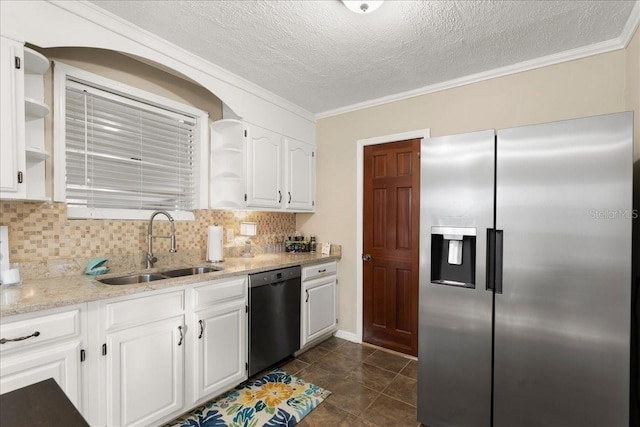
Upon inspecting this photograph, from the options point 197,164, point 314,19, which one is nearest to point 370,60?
point 314,19

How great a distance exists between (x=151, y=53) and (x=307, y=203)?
2099 millimetres

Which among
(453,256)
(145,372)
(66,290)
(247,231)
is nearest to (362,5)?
(453,256)

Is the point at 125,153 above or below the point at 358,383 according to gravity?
above

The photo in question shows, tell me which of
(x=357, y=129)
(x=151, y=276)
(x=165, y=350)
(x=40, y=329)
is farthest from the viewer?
(x=357, y=129)

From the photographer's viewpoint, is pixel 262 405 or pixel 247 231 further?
pixel 247 231

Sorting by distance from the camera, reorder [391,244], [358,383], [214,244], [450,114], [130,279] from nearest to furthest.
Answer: [130,279], [358,383], [214,244], [450,114], [391,244]

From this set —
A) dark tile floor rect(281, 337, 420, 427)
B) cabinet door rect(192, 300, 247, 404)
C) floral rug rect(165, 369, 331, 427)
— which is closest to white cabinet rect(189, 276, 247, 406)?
cabinet door rect(192, 300, 247, 404)

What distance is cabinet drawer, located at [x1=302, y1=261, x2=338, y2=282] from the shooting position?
10.00 feet

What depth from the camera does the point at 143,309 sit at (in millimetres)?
1812

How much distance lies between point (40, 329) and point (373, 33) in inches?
99.8

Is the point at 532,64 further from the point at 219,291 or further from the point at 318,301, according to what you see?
the point at 219,291

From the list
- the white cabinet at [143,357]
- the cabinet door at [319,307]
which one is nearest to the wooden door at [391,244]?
the cabinet door at [319,307]

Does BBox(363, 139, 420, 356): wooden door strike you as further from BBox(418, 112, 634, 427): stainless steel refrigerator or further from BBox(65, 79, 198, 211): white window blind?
BBox(65, 79, 198, 211): white window blind

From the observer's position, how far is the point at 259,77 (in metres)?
2.76
